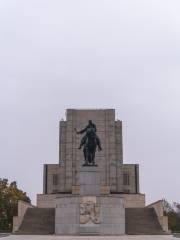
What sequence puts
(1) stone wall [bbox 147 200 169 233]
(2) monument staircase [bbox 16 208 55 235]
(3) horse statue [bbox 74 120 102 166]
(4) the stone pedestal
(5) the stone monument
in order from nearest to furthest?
(5) the stone monument < (4) the stone pedestal < (3) horse statue [bbox 74 120 102 166] < (2) monument staircase [bbox 16 208 55 235] < (1) stone wall [bbox 147 200 169 233]

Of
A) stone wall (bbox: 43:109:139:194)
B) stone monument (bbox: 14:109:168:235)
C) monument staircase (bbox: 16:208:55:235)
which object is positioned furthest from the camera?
stone wall (bbox: 43:109:139:194)

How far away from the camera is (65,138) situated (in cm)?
5691

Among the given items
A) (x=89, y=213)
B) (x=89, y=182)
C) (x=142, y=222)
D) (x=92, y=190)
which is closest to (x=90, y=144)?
(x=89, y=182)

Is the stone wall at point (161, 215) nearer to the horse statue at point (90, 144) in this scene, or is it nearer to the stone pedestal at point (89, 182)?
the stone pedestal at point (89, 182)

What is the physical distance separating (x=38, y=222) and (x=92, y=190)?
6114mm

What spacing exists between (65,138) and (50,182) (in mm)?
5189

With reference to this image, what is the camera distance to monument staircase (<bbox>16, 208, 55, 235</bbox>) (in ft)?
110

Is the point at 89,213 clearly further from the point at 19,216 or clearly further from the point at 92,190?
the point at 19,216

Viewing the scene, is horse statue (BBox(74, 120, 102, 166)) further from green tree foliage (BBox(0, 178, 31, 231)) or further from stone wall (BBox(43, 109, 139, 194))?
stone wall (BBox(43, 109, 139, 194))

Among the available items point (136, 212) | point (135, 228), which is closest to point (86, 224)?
point (135, 228)

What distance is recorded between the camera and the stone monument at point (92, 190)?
30.4 metres

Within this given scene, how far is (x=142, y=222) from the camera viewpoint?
35406 mm

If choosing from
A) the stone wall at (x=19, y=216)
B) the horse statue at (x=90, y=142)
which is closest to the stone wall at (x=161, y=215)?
the horse statue at (x=90, y=142)

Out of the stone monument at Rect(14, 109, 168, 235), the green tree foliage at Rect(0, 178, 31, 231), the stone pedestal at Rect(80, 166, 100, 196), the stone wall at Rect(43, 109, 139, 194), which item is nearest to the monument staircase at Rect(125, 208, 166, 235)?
the stone monument at Rect(14, 109, 168, 235)
